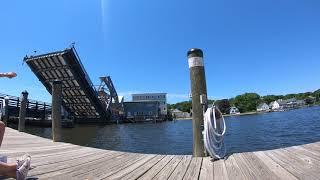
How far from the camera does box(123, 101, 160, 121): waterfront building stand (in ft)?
185

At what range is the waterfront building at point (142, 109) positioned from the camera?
56250 mm

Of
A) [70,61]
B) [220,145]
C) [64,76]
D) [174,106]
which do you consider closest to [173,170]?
[220,145]

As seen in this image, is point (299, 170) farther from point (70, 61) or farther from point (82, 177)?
point (70, 61)

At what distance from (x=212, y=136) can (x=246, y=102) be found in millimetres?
112357

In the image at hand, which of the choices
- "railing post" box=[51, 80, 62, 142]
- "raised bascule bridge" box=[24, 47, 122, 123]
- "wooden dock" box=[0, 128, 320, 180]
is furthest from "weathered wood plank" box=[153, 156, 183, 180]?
"raised bascule bridge" box=[24, 47, 122, 123]

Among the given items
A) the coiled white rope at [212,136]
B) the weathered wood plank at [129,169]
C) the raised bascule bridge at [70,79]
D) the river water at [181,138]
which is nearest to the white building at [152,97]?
the raised bascule bridge at [70,79]

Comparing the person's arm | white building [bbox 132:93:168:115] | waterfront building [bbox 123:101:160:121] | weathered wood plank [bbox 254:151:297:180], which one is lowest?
weathered wood plank [bbox 254:151:297:180]

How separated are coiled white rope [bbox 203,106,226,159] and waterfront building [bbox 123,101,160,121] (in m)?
52.1

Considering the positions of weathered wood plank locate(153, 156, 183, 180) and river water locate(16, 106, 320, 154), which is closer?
Result: weathered wood plank locate(153, 156, 183, 180)

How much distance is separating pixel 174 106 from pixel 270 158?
11676 cm

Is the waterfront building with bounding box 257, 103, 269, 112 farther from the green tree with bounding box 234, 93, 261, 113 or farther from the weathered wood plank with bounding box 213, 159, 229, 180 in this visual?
the weathered wood plank with bounding box 213, 159, 229, 180

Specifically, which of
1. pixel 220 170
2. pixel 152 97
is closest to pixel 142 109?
pixel 152 97

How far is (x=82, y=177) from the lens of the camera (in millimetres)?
2484

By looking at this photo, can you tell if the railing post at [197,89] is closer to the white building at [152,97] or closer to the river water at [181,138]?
the river water at [181,138]
